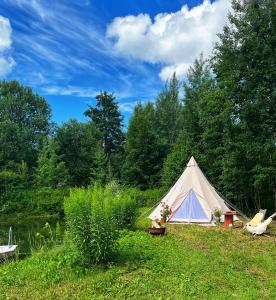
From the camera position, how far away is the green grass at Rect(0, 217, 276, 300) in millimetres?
6160

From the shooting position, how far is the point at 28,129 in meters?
42.6

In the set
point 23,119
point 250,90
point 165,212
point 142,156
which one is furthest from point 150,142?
point 165,212

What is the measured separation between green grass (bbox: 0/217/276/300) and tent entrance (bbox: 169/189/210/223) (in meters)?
4.77

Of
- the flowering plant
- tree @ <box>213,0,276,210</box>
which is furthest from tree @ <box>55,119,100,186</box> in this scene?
the flowering plant

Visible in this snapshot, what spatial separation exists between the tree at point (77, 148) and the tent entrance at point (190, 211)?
2618 cm

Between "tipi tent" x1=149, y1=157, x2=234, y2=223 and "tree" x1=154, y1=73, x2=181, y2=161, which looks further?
"tree" x1=154, y1=73, x2=181, y2=161

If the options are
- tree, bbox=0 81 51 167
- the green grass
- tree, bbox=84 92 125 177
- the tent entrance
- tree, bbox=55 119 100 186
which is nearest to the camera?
the green grass

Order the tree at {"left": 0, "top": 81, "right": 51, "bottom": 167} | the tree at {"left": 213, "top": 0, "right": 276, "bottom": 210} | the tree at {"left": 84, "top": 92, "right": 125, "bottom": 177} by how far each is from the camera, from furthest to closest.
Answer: the tree at {"left": 84, "top": 92, "right": 125, "bottom": 177}, the tree at {"left": 0, "top": 81, "right": 51, "bottom": 167}, the tree at {"left": 213, "top": 0, "right": 276, "bottom": 210}

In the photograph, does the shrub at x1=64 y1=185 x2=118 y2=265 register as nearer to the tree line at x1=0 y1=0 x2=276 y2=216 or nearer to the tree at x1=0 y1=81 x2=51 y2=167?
the tree line at x1=0 y1=0 x2=276 y2=216

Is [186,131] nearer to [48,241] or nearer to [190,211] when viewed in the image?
[190,211]

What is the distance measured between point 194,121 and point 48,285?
794 inches

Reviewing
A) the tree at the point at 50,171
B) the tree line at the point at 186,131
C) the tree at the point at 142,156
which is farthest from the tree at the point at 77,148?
the tree at the point at 142,156

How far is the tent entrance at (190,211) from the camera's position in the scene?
14.5m

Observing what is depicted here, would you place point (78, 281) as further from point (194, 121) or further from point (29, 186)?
point (29, 186)
